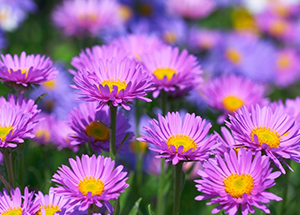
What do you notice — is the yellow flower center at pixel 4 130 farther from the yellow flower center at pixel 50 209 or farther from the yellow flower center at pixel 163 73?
the yellow flower center at pixel 163 73

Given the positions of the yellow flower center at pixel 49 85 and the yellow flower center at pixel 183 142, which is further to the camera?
the yellow flower center at pixel 49 85

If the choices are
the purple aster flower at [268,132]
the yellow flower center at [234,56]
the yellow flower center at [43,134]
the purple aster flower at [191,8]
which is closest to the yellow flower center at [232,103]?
the purple aster flower at [268,132]

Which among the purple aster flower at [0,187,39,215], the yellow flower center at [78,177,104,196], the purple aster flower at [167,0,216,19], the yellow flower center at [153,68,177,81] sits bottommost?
the purple aster flower at [0,187,39,215]

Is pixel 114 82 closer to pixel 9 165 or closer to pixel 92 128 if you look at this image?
pixel 92 128

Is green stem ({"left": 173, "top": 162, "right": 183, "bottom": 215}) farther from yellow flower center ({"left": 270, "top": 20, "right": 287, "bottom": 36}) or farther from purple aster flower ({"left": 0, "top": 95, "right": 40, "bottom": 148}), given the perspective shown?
yellow flower center ({"left": 270, "top": 20, "right": 287, "bottom": 36})

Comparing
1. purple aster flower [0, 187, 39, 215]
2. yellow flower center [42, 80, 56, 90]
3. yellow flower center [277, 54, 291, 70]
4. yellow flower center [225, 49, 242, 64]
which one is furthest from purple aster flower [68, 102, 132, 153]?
yellow flower center [277, 54, 291, 70]

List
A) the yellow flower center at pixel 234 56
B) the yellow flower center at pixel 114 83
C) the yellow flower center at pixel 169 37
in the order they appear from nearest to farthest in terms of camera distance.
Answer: the yellow flower center at pixel 114 83, the yellow flower center at pixel 169 37, the yellow flower center at pixel 234 56

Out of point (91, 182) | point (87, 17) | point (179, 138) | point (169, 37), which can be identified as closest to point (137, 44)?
point (179, 138)
